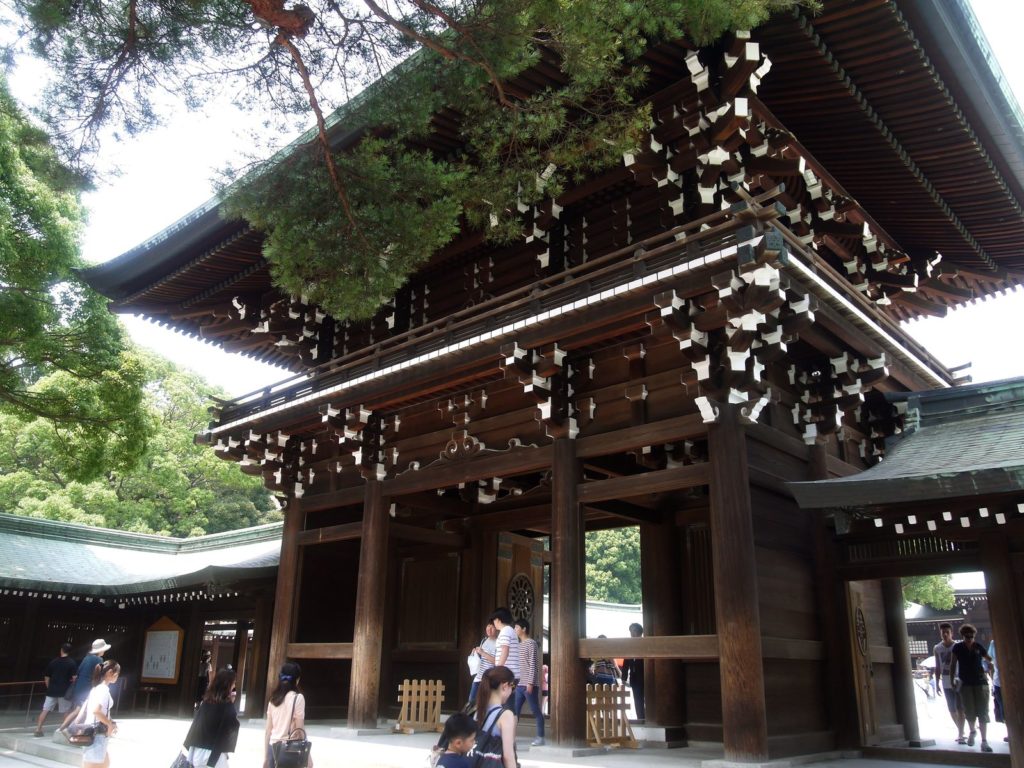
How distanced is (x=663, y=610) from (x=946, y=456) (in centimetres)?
404

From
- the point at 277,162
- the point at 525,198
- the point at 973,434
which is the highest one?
the point at 525,198

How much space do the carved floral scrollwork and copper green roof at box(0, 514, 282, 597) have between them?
17.3 feet

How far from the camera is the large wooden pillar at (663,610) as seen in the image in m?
9.83

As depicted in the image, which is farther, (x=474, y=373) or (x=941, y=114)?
(x=474, y=373)

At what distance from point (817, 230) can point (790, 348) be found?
1.82 m

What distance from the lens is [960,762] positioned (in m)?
7.88

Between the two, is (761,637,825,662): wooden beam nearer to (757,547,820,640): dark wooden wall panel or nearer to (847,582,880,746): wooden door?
(757,547,820,640): dark wooden wall panel

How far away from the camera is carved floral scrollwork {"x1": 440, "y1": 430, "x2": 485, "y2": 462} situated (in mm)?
10070

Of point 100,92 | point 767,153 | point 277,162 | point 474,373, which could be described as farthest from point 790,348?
point 100,92

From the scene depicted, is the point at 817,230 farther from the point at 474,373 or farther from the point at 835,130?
the point at 474,373

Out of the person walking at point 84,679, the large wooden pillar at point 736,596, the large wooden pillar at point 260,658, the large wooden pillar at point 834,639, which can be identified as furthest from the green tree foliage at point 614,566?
the large wooden pillar at point 736,596

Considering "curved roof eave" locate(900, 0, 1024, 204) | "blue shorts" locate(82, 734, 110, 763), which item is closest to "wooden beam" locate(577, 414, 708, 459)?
"curved roof eave" locate(900, 0, 1024, 204)

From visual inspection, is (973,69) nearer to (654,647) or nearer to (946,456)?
(946,456)

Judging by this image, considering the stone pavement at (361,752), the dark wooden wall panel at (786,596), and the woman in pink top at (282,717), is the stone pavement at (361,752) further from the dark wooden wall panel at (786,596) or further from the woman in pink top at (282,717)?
the woman in pink top at (282,717)
